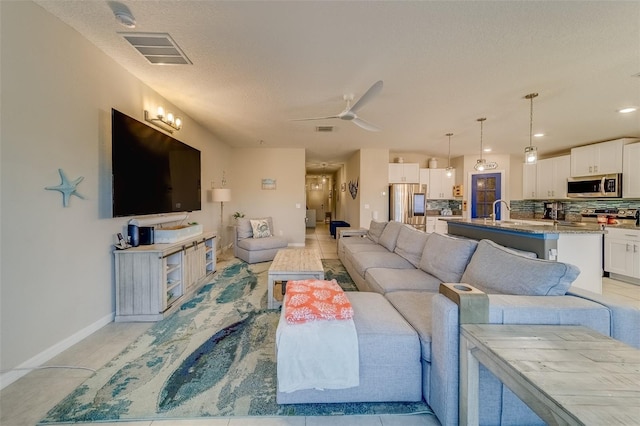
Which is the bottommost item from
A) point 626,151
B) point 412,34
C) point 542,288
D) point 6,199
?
point 542,288

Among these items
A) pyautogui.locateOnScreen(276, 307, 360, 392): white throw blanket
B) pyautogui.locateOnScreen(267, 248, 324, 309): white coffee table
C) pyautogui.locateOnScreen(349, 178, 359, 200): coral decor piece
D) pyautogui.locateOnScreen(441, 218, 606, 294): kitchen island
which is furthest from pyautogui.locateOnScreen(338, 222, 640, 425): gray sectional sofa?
pyautogui.locateOnScreen(349, 178, 359, 200): coral decor piece

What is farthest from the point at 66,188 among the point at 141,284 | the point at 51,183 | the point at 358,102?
the point at 358,102

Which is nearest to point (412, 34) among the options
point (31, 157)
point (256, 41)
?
point (256, 41)

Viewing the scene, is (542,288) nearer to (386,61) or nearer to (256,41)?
(386,61)

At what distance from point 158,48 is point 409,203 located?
5781mm

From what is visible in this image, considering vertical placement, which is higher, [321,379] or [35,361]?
[321,379]

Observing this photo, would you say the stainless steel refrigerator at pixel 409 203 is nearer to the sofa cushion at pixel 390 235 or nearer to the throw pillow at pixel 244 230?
the sofa cushion at pixel 390 235

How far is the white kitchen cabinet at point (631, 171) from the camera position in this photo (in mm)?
4430

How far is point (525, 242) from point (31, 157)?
16.0ft

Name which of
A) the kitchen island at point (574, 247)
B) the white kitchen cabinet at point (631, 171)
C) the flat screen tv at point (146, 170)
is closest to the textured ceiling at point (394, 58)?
the white kitchen cabinet at point (631, 171)

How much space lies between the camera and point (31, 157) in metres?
1.86

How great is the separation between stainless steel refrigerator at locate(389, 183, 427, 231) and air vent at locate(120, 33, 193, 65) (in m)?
5.25

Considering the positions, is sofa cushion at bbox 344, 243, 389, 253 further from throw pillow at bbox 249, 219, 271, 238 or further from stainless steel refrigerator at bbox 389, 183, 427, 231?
stainless steel refrigerator at bbox 389, 183, 427, 231

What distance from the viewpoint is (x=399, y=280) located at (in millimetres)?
2441
